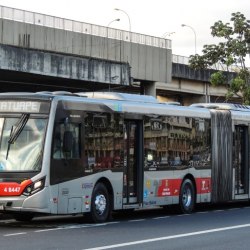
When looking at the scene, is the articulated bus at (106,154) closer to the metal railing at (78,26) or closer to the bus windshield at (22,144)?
the bus windshield at (22,144)

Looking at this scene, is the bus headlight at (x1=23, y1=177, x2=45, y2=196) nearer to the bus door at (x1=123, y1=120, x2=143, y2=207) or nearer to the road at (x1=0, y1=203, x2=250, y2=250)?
the road at (x1=0, y1=203, x2=250, y2=250)

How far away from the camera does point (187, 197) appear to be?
22.5 meters

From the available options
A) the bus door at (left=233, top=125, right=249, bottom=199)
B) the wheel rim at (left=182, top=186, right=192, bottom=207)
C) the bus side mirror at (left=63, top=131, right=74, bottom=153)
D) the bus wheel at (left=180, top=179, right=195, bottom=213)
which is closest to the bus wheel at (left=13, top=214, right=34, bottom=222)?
the bus side mirror at (left=63, top=131, right=74, bottom=153)

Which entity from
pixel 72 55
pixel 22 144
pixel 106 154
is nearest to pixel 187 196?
pixel 106 154

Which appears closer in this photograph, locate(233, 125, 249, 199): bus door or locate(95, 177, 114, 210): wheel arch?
locate(95, 177, 114, 210): wheel arch

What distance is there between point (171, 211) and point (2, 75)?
18.8 meters

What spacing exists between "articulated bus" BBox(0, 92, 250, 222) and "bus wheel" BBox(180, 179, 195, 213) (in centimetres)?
3

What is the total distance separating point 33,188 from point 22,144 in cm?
104

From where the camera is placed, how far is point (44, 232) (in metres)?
15.8

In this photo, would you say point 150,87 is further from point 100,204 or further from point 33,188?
point 33,188

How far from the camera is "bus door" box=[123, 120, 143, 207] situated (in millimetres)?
19453

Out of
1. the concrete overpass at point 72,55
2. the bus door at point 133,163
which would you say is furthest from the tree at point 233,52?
the bus door at point 133,163

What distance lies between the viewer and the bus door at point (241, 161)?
2534cm

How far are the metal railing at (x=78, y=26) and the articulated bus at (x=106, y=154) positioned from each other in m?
17.3
